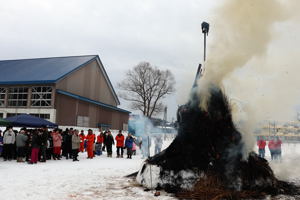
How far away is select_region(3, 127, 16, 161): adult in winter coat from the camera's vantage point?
13758 millimetres

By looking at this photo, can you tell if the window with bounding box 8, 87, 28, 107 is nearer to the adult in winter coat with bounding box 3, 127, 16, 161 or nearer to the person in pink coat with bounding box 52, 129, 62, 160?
the person in pink coat with bounding box 52, 129, 62, 160

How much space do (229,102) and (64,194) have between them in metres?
6.01

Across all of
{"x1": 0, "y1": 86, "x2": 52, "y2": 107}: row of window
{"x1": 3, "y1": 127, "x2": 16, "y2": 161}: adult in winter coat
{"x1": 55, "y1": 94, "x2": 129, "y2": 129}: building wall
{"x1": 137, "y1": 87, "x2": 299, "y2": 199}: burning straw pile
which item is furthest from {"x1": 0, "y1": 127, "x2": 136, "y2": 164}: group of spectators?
{"x1": 0, "y1": 86, "x2": 52, "y2": 107}: row of window

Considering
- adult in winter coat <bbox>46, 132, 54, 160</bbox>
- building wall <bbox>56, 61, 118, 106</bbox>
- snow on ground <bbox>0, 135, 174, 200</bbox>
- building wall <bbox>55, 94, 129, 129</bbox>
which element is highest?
building wall <bbox>56, 61, 118, 106</bbox>

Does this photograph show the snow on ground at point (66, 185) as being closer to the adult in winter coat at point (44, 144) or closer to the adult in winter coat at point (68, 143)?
the adult in winter coat at point (44, 144)

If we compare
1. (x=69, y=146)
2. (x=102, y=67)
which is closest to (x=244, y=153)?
(x=69, y=146)

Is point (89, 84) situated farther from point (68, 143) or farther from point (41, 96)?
point (68, 143)

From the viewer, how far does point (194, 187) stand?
8008 mm

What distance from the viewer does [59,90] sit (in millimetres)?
26641

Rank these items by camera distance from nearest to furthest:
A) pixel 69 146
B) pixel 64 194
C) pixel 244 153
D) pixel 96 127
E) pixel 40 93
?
pixel 64 194 → pixel 244 153 → pixel 69 146 → pixel 40 93 → pixel 96 127

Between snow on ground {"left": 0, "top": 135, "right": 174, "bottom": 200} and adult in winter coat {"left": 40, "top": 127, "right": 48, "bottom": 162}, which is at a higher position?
adult in winter coat {"left": 40, "top": 127, "right": 48, "bottom": 162}

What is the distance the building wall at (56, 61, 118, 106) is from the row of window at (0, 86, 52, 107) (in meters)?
1.68

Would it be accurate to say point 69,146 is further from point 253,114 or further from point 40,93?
point 40,93

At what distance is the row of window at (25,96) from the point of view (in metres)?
27.2
